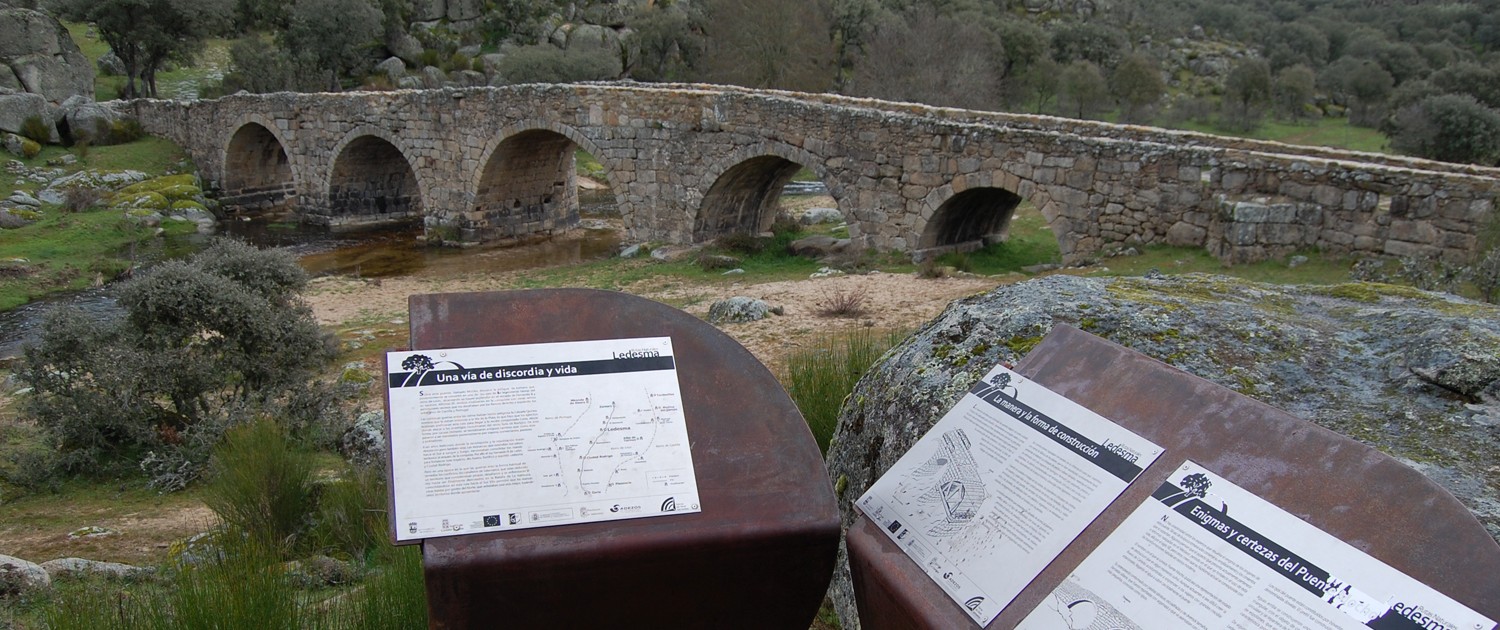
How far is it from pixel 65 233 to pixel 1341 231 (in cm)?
2169

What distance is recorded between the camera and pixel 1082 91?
113 ft

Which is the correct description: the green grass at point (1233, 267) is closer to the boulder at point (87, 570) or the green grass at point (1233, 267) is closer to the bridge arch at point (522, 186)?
the boulder at point (87, 570)

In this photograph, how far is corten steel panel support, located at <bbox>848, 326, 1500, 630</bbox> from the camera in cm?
181

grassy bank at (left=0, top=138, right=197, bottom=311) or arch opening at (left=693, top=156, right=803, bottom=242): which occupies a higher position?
arch opening at (left=693, top=156, right=803, bottom=242)

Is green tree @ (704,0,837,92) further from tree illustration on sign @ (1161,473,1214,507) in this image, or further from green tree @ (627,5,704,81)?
tree illustration on sign @ (1161,473,1214,507)

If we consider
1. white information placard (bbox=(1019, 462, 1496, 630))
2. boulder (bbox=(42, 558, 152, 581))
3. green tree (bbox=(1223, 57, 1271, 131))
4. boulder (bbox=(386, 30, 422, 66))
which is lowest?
boulder (bbox=(42, 558, 152, 581))

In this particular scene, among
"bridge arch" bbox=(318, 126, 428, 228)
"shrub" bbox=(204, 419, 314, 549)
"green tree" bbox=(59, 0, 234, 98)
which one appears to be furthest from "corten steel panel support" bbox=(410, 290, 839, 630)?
"green tree" bbox=(59, 0, 234, 98)

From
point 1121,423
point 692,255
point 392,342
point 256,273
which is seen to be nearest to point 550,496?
point 1121,423

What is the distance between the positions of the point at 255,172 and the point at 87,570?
28.4m

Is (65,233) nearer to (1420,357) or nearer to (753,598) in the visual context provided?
(753,598)

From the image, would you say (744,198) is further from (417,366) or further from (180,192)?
(417,366)

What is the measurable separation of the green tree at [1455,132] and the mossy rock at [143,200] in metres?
29.5

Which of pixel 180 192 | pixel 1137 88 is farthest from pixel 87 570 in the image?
pixel 1137 88

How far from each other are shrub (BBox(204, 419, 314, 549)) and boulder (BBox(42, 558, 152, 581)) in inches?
18.3
